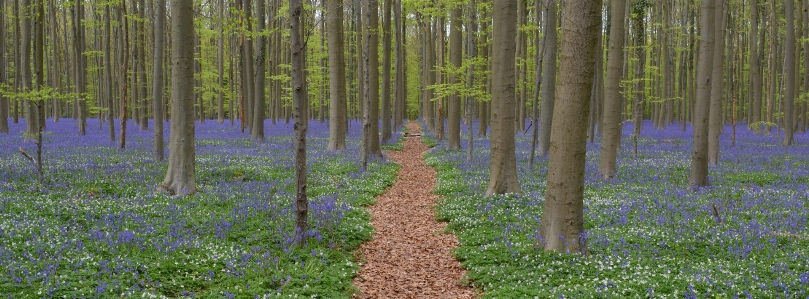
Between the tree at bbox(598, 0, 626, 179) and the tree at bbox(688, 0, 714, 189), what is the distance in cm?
203

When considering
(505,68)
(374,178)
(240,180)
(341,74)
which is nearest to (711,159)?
(505,68)

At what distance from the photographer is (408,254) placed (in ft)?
29.1

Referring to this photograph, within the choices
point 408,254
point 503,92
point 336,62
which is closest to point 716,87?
point 503,92

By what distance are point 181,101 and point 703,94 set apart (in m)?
13.5

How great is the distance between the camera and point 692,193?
12609mm

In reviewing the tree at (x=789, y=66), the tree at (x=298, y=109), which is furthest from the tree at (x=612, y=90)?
the tree at (x=789, y=66)

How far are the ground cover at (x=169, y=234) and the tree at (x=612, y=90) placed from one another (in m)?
7.19

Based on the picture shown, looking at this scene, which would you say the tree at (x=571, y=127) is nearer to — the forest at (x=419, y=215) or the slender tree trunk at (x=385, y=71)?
the forest at (x=419, y=215)

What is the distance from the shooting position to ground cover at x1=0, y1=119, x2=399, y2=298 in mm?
6043

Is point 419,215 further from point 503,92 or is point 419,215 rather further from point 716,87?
point 716,87

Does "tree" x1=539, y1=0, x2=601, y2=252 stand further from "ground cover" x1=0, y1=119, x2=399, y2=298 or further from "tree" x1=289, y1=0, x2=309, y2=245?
"tree" x1=289, y1=0, x2=309, y2=245

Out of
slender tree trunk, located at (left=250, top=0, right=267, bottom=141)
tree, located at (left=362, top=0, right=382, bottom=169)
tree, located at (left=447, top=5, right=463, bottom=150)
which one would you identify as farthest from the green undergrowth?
slender tree trunk, located at (left=250, top=0, right=267, bottom=141)

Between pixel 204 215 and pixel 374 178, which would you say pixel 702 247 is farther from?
pixel 374 178

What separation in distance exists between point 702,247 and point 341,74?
1600 centimetres
